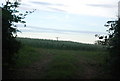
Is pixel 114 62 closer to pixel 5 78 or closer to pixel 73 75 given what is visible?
pixel 73 75

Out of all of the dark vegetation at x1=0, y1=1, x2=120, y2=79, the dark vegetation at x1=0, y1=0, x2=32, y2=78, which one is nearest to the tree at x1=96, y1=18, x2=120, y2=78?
the dark vegetation at x1=0, y1=1, x2=120, y2=79

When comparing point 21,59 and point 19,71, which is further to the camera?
point 21,59

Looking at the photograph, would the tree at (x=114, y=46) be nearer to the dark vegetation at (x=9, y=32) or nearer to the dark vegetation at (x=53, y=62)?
the dark vegetation at (x=53, y=62)

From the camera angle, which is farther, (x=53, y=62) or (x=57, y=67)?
(x=53, y=62)

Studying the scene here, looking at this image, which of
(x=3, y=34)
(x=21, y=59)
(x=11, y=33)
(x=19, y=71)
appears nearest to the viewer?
(x=3, y=34)

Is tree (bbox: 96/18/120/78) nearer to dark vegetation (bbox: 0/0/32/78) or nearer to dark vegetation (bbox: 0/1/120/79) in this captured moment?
dark vegetation (bbox: 0/1/120/79)

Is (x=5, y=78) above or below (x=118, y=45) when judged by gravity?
below

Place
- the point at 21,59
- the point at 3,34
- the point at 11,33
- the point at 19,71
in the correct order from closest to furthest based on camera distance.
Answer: the point at 3,34 < the point at 11,33 < the point at 19,71 < the point at 21,59

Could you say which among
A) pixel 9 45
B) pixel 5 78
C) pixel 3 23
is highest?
pixel 3 23

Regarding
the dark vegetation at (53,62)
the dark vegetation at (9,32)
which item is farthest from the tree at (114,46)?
the dark vegetation at (9,32)

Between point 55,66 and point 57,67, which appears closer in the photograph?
point 57,67

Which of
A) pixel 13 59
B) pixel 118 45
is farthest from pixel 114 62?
pixel 13 59

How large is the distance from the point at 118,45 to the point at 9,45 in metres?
5.27

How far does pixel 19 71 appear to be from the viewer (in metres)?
18.4
